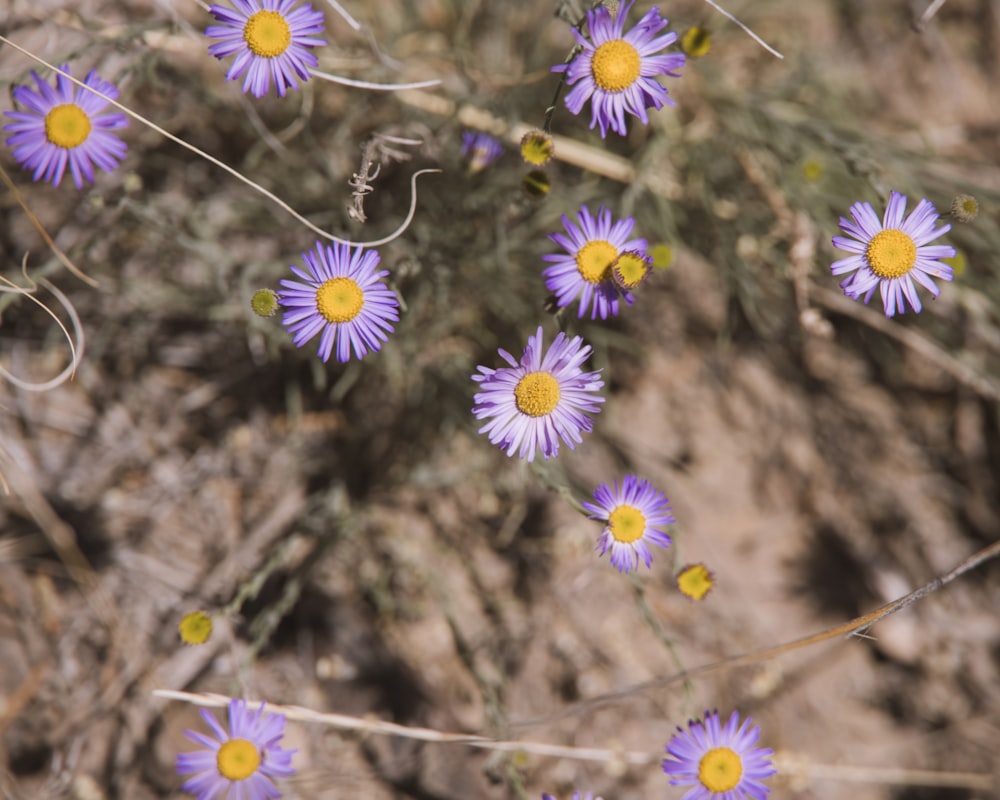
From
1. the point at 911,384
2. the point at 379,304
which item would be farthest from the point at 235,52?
the point at 911,384

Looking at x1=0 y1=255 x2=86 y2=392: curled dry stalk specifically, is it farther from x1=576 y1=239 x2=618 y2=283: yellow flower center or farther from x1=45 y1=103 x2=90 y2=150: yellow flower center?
x1=576 y1=239 x2=618 y2=283: yellow flower center

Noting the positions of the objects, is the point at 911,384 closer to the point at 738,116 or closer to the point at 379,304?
the point at 738,116

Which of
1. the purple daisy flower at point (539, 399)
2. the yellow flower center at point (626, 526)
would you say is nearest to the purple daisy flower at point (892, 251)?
the purple daisy flower at point (539, 399)

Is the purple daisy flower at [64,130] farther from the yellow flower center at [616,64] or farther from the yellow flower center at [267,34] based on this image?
the yellow flower center at [616,64]

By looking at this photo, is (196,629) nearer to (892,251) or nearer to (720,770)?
(720,770)

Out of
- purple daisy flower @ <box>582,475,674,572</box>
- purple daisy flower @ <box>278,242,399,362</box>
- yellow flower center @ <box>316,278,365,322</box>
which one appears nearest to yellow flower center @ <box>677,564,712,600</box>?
purple daisy flower @ <box>582,475,674,572</box>

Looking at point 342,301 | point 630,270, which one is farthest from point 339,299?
point 630,270
